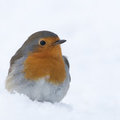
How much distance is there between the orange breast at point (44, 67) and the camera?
26.0 ft

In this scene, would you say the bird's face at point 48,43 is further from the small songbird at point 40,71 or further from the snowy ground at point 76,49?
the snowy ground at point 76,49

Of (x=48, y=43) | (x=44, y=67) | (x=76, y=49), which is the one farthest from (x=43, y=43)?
(x=76, y=49)

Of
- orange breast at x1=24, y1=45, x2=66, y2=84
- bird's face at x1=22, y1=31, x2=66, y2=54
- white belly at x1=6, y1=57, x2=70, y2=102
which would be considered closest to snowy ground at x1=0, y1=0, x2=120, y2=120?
white belly at x1=6, y1=57, x2=70, y2=102

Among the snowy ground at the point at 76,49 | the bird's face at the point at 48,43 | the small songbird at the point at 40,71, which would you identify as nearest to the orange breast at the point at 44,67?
the small songbird at the point at 40,71

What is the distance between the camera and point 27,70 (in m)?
7.96

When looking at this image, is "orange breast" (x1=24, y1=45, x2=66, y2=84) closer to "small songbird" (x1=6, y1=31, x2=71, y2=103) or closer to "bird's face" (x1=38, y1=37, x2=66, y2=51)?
"small songbird" (x1=6, y1=31, x2=71, y2=103)

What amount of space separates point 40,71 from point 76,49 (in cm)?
547

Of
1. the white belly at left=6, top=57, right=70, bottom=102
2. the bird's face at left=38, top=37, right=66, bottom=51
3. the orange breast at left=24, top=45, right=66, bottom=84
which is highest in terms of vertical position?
the bird's face at left=38, top=37, right=66, bottom=51

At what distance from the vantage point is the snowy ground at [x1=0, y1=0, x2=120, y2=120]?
21.6ft

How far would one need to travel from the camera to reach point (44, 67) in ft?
26.1

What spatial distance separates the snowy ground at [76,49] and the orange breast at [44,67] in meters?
0.35

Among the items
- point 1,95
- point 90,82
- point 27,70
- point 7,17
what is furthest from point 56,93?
point 7,17

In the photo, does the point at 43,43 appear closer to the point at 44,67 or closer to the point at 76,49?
the point at 44,67

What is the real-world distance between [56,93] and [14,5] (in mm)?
8823
